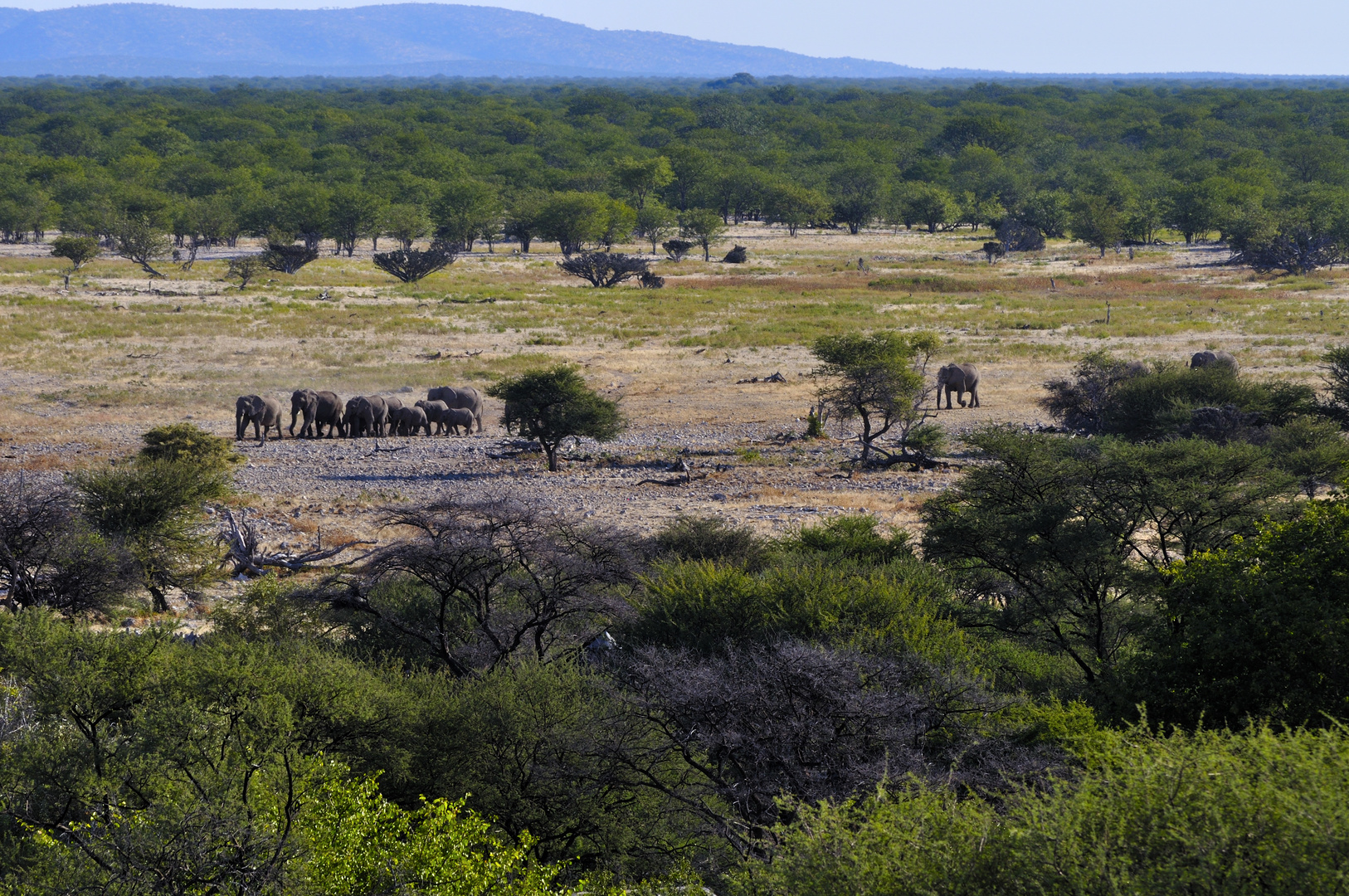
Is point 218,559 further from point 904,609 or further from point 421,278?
point 421,278

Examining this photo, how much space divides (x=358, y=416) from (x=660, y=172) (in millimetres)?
81729

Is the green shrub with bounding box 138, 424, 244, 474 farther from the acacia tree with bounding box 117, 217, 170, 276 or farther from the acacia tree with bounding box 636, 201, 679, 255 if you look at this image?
the acacia tree with bounding box 636, 201, 679, 255

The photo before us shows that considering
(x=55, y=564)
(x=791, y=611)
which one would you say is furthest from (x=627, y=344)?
(x=791, y=611)

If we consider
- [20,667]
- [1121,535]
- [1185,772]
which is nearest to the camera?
[1185,772]

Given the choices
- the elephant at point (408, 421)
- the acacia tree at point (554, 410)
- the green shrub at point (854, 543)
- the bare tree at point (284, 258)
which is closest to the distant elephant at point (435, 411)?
the elephant at point (408, 421)

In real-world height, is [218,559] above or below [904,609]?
below

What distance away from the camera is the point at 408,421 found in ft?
93.8

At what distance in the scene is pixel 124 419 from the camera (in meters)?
28.2

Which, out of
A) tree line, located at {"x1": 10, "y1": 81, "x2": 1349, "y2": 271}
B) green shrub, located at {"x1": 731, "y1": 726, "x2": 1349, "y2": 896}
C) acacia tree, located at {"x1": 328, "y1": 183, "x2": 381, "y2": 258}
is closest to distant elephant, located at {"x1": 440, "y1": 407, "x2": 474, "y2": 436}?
green shrub, located at {"x1": 731, "y1": 726, "x2": 1349, "y2": 896}

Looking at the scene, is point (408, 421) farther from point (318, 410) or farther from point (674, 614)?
point (674, 614)

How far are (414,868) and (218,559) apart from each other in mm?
11264

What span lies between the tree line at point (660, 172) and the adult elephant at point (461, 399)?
47232mm

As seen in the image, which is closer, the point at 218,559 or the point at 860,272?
the point at 218,559

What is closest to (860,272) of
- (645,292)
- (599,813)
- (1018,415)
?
(645,292)
